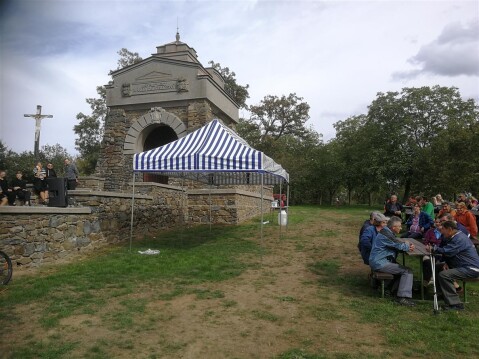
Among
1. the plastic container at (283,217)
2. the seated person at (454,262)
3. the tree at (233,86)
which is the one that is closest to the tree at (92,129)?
the tree at (233,86)

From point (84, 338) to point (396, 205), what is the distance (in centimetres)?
1040

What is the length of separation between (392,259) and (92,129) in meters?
32.7

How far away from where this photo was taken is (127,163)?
15320 mm

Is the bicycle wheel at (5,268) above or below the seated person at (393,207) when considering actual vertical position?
below

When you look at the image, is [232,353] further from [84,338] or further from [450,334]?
[450,334]

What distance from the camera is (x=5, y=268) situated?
21.2ft

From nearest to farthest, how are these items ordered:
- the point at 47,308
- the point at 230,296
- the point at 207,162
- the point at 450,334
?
the point at 450,334 → the point at 47,308 → the point at 230,296 → the point at 207,162

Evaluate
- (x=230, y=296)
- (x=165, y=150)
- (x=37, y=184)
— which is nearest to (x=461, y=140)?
(x=165, y=150)

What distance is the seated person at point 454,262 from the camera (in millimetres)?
5414

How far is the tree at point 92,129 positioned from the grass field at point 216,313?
27.2m

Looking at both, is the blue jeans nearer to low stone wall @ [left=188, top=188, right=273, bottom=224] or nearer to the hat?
the hat

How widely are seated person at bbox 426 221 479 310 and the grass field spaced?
26 centimetres

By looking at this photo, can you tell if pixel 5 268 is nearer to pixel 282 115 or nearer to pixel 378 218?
pixel 378 218

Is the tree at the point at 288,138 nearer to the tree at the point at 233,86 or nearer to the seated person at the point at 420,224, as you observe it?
the tree at the point at 233,86
